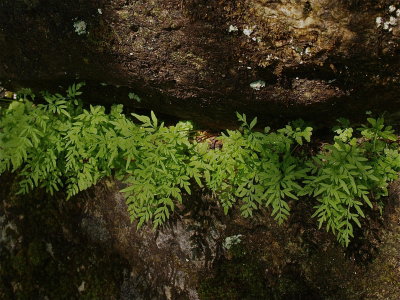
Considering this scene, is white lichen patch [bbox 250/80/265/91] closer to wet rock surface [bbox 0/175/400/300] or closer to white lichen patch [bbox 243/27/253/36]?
white lichen patch [bbox 243/27/253/36]

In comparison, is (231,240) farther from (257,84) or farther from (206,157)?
(257,84)

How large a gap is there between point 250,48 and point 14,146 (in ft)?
8.21

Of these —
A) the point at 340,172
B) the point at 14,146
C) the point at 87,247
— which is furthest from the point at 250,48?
the point at 87,247

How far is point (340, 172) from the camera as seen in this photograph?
312cm

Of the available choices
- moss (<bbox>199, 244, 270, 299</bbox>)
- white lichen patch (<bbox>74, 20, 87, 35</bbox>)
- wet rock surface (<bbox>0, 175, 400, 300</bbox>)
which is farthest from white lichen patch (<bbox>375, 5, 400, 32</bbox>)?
moss (<bbox>199, 244, 270, 299</bbox>)

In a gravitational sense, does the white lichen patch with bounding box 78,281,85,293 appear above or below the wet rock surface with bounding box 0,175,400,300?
below

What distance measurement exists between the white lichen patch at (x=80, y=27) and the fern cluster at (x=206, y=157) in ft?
2.08

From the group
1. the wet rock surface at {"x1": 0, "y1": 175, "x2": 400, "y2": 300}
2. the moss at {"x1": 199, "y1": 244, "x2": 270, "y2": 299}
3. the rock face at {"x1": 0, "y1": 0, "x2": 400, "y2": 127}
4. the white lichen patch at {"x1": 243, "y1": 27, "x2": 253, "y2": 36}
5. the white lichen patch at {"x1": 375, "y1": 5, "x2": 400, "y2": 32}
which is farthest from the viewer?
the moss at {"x1": 199, "y1": 244, "x2": 270, "y2": 299}

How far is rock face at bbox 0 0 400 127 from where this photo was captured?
2.76m

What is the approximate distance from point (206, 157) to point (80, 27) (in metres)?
1.64

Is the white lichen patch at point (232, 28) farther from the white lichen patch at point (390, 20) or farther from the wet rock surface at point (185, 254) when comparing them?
the wet rock surface at point (185, 254)

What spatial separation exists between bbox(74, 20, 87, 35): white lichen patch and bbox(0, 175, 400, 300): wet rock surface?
183cm

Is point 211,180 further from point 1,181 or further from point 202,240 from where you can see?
point 1,181

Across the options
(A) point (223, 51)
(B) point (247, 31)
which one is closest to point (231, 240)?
(A) point (223, 51)
